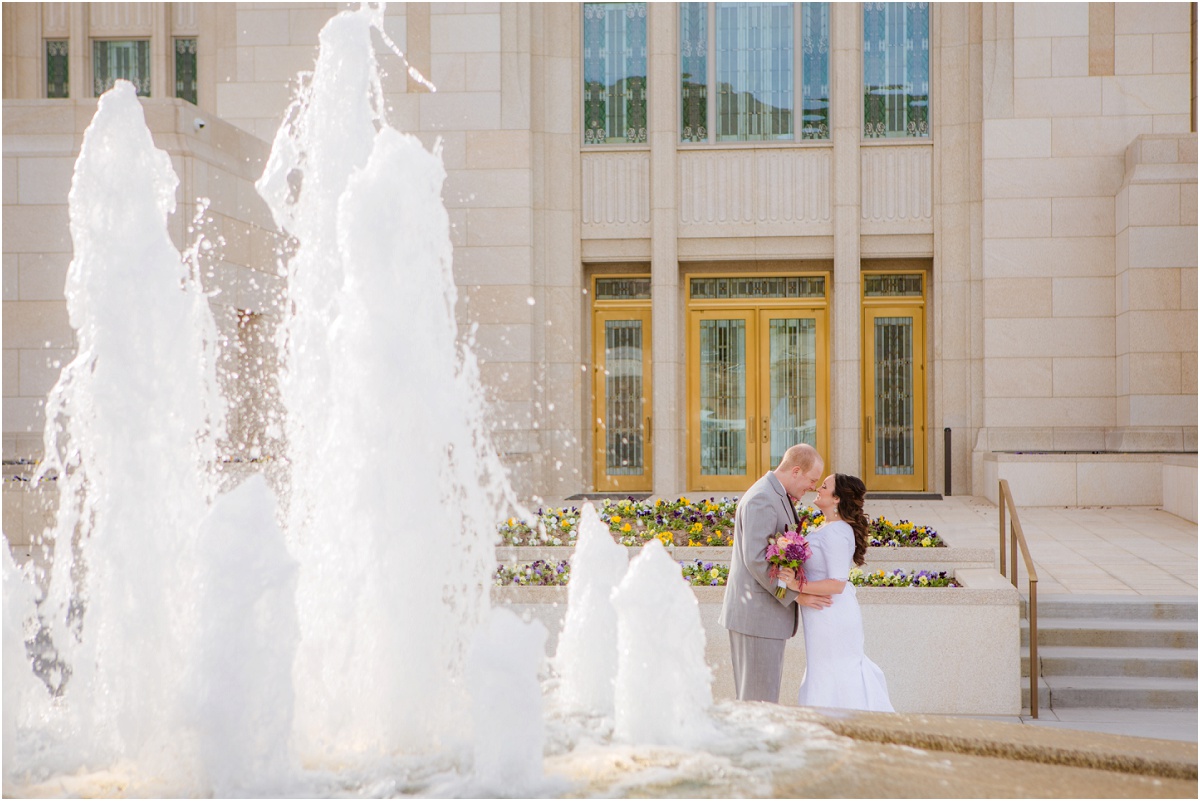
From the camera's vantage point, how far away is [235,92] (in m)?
17.7

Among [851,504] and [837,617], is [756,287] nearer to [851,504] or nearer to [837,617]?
[851,504]

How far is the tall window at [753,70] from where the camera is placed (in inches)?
696

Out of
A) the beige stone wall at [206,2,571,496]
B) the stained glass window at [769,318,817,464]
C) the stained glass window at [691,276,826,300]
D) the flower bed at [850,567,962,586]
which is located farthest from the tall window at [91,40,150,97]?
the flower bed at [850,567,962,586]

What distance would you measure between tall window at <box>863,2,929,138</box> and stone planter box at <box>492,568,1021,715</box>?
12.0 meters

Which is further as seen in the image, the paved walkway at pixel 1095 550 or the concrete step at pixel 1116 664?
the concrete step at pixel 1116 664

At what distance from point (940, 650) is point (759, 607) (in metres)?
2.34

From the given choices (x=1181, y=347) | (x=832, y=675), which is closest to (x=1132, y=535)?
(x=1181, y=347)

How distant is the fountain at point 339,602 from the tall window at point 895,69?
1355cm

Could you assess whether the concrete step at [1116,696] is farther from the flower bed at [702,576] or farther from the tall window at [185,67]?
the tall window at [185,67]

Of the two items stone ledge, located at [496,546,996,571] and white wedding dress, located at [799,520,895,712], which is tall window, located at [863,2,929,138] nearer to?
stone ledge, located at [496,546,996,571]

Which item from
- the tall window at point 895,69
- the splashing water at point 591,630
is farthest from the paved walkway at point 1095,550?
the tall window at point 895,69

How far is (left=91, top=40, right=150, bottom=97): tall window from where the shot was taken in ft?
60.5

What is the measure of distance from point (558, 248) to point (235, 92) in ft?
19.2

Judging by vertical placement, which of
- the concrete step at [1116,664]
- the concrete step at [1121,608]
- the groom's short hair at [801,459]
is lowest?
the concrete step at [1116,664]
